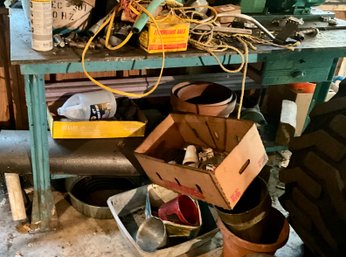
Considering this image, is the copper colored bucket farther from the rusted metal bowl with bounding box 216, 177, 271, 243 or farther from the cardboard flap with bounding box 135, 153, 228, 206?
the cardboard flap with bounding box 135, 153, 228, 206

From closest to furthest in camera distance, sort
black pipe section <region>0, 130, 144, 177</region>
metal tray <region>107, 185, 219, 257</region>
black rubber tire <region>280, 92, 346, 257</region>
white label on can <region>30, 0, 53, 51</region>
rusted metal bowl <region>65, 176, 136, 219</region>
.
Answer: white label on can <region>30, 0, 53, 51</region> < black rubber tire <region>280, 92, 346, 257</region> < metal tray <region>107, 185, 219, 257</region> < black pipe section <region>0, 130, 144, 177</region> < rusted metal bowl <region>65, 176, 136, 219</region>

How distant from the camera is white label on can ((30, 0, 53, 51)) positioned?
5.09 feet

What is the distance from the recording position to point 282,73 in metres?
2.00

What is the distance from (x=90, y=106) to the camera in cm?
200

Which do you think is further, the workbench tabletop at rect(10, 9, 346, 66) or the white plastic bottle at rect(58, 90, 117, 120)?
the white plastic bottle at rect(58, 90, 117, 120)

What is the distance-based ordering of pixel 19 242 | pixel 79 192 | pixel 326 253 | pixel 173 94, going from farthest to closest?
pixel 79 192, pixel 173 94, pixel 19 242, pixel 326 253

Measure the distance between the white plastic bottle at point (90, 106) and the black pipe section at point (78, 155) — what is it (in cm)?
13

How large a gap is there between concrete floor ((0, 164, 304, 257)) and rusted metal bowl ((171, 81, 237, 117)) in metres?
0.64

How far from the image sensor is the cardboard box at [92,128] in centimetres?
196

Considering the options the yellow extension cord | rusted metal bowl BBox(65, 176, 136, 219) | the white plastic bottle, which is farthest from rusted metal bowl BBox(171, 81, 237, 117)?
rusted metal bowl BBox(65, 176, 136, 219)

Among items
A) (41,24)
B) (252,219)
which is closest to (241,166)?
(252,219)

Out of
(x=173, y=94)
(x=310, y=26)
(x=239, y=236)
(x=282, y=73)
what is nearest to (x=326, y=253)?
(x=239, y=236)

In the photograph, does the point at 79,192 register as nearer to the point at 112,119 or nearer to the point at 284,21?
the point at 112,119

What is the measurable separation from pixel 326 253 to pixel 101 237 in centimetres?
103
